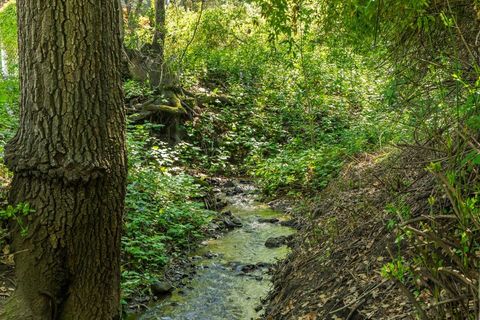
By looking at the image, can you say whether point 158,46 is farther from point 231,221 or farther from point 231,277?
point 231,277

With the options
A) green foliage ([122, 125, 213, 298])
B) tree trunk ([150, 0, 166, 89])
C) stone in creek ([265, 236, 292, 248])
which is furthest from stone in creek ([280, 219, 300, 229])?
tree trunk ([150, 0, 166, 89])

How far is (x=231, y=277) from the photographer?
6.25m

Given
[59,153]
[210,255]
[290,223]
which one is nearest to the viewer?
[59,153]

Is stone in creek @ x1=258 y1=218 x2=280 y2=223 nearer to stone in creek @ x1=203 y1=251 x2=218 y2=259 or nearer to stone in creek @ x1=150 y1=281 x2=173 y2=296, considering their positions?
Answer: stone in creek @ x1=203 y1=251 x2=218 y2=259

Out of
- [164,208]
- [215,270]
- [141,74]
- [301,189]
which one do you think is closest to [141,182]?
[164,208]

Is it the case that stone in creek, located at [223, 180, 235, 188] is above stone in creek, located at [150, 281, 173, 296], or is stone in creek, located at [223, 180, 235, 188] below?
below

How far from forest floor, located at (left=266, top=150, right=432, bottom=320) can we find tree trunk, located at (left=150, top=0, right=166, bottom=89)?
8649 millimetres

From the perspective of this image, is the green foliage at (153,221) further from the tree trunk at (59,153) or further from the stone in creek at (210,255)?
the tree trunk at (59,153)

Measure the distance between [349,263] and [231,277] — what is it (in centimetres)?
263

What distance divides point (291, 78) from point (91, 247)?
13091 mm

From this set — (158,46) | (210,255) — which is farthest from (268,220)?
(158,46)

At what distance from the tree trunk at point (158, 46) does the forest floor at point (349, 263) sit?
8.65m

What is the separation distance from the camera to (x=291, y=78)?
1548cm

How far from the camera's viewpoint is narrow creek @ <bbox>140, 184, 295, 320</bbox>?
17.2 feet
